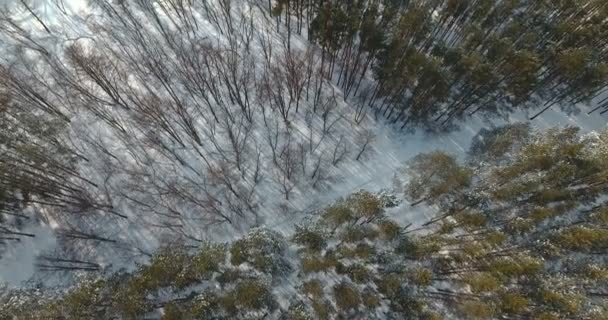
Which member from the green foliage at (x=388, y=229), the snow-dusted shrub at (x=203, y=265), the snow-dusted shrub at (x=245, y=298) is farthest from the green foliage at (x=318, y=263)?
the snow-dusted shrub at (x=203, y=265)

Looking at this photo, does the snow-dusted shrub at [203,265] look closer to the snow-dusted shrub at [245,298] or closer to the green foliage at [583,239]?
the snow-dusted shrub at [245,298]

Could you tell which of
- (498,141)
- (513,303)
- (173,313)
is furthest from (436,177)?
(173,313)

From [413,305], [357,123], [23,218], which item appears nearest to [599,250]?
[413,305]

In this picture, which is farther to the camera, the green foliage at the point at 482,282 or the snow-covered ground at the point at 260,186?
the snow-covered ground at the point at 260,186

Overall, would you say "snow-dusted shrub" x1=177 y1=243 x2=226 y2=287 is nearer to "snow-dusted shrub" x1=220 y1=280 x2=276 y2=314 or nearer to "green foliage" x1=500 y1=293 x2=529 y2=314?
"snow-dusted shrub" x1=220 y1=280 x2=276 y2=314

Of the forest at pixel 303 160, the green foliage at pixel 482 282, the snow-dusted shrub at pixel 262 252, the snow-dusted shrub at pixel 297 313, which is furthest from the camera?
→ the snow-dusted shrub at pixel 262 252

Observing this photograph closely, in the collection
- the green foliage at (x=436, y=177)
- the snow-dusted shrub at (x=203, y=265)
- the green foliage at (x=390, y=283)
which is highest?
the snow-dusted shrub at (x=203, y=265)
